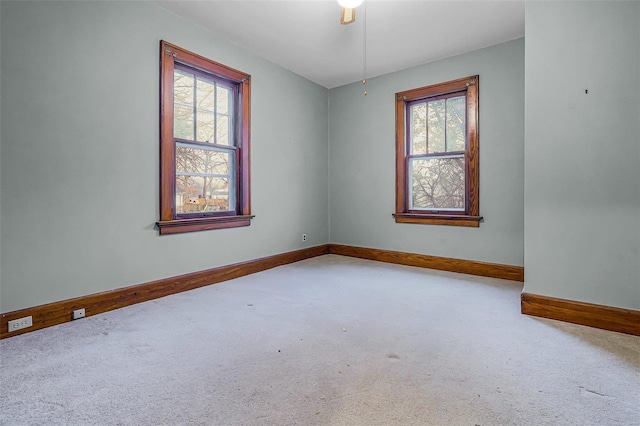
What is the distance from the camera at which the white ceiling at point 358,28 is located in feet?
9.96

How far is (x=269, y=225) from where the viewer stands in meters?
4.33

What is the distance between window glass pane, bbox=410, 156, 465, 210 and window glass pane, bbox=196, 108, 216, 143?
8.95 ft

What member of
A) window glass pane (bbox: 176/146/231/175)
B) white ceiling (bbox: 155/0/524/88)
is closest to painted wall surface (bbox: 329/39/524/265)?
white ceiling (bbox: 155/0/524/88)

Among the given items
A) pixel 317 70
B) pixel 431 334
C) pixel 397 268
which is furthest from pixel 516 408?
pixel 317 70

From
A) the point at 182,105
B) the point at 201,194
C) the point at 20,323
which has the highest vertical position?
the point at 182,105

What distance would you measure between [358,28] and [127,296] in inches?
137

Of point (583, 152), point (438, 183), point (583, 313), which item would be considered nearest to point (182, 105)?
point (438, 183)

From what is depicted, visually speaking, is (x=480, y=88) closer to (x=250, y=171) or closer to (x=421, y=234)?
Result: (x=421, y=234)

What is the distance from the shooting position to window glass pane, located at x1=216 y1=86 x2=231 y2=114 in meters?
3.73

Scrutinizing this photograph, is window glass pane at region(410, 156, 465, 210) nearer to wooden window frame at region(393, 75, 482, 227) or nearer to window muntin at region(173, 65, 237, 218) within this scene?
wooden window frame at region(393, 75, 482, 227)

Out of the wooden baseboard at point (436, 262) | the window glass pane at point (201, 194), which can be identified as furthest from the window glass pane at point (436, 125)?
the window glass pane at point (201, 194)

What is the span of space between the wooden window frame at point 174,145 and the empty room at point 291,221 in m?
0.02

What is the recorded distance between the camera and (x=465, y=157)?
4094 millimetres

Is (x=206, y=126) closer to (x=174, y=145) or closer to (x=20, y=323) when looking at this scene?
(x=174, y=145)
